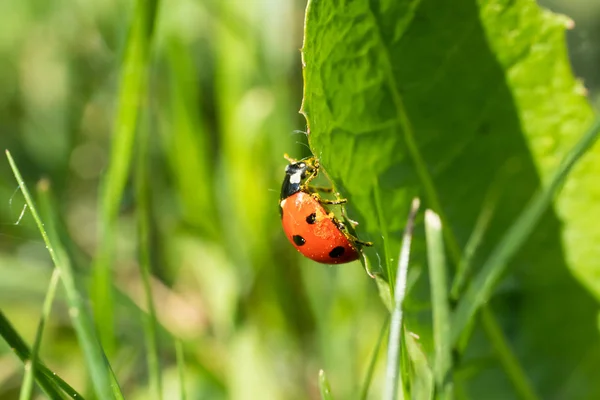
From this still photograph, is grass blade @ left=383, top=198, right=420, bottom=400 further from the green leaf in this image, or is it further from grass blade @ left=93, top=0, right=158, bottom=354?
grass blade @ left=93, top=0, right=158, bottom=354

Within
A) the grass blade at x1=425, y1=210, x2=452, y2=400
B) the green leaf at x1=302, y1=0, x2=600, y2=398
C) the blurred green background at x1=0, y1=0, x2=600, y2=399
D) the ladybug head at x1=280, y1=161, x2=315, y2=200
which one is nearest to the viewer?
the grass blade at x1=425, y1=210, x2=452, y2=400

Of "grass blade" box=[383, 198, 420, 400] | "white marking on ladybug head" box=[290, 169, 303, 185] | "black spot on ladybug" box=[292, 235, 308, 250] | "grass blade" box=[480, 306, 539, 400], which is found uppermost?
"grass blade" box=[383, 198, 420, 400]

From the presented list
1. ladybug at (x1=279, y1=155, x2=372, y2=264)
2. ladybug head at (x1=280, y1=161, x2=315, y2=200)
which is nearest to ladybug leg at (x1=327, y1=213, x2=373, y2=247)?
ladybug at (x1=279, y1=155, x2=372, y2=264)

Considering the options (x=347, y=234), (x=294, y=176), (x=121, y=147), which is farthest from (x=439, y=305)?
(x=121, y=147)

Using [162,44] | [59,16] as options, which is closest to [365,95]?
[162,44]

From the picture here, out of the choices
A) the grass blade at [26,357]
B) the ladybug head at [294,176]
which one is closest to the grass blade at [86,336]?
the grass blade at [26,357]

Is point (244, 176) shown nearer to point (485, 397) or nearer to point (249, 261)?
point (249, 261)

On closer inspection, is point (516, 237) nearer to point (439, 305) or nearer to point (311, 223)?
point (439, 305)

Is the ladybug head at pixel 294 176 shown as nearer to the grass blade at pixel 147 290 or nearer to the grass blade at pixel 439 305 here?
the grass blade at pixel 147 290
